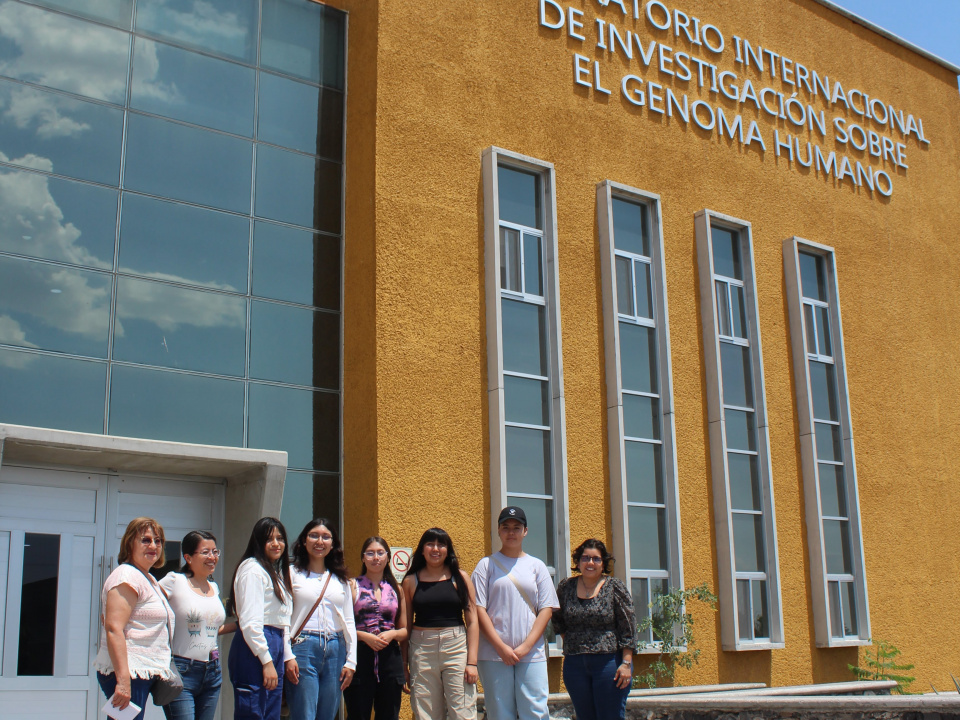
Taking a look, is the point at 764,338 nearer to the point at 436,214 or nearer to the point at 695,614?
the point at 695,614

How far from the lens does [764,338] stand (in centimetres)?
1321

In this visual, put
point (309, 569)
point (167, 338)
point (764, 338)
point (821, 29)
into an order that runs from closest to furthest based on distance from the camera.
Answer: point (309, 569), point (167, 338), point (764, 338), point (821, 29)

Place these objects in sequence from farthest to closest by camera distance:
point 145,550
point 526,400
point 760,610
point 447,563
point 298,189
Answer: point 760,610 → point 526,400 → point 298,189 → point 447,563 → point 145,550

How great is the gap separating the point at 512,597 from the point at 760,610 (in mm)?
5573

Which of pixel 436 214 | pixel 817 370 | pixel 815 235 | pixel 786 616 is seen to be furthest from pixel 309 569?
pixel 815 235

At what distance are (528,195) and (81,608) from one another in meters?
6.18

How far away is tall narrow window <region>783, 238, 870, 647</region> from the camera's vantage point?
42.0ft

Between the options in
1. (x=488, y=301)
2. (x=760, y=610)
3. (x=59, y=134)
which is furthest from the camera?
(x=760, y=610)

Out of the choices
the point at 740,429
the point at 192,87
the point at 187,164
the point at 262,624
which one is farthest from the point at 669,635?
the point at 192,87

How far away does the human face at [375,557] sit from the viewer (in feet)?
24.8

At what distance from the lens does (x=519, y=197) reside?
1152 centimetres

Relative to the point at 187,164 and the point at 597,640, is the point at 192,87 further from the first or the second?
the point at 597,640

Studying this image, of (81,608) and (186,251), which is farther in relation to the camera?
(186,251)

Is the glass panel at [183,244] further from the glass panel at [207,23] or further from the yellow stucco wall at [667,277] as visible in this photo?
the glass panel at [207,23]
